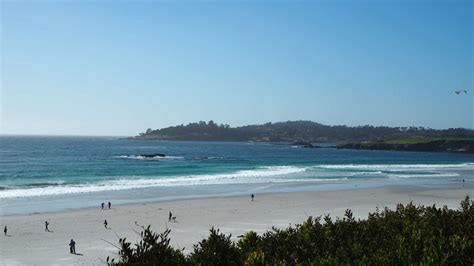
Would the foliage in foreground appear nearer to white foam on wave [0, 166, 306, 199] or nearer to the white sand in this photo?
the white sand

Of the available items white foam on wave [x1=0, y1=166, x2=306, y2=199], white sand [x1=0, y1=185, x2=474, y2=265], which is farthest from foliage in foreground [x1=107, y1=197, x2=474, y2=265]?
white foam on wave [x1=0, y1=166, x2=306, y2=199]

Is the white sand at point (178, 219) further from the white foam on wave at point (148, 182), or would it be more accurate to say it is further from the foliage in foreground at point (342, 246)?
the white foam on wave at point (148, 182)

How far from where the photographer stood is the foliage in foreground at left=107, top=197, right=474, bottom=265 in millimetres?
6164

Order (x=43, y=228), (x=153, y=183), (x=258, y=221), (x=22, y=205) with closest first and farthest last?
(x=43, y=228), (x=258, y=221), (x=22, y=205), (x=153, y=183)

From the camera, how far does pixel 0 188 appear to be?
4078 centimetres

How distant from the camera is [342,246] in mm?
7504

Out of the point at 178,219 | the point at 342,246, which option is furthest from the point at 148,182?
the point at 342,246

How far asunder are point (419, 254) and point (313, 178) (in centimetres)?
4775

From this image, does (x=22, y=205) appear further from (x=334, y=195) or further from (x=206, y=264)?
(x=206, y=264)

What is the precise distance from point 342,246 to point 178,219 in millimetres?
20545

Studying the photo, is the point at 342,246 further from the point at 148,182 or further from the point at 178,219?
the point at 148,182

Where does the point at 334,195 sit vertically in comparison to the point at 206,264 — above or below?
below

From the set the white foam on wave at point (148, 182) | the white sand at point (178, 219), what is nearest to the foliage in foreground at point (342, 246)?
the white sand at point (178, 219)

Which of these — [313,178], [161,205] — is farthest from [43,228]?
[313,178]
